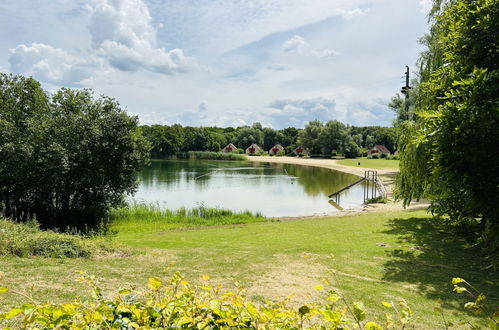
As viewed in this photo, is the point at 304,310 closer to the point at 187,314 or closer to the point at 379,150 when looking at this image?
the point at 187,314

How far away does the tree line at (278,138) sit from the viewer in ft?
313

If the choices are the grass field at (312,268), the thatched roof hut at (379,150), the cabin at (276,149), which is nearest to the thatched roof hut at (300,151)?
the cabin at (276,149)

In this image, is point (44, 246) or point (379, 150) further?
point (379, 150)

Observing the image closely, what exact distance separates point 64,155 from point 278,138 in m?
117

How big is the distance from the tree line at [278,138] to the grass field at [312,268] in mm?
76563

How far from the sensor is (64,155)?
639 inches

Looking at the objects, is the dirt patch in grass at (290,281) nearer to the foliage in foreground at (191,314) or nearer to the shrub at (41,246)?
the foliage in foreground at (191,314)

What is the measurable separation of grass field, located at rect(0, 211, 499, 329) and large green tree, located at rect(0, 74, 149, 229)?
8.08 m

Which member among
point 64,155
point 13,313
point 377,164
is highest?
point 64,155

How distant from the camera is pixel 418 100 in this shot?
14148 millimetres

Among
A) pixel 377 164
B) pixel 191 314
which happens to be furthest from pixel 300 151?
pixel 191 314

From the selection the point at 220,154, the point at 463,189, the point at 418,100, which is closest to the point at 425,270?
the point at 463,189

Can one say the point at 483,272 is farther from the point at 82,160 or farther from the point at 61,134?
the point at 61,134

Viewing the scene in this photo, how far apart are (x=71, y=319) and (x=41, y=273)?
5314 millimetres
